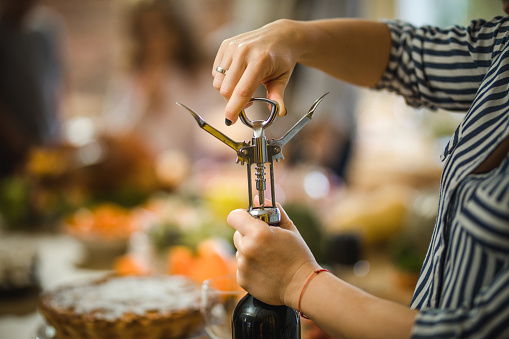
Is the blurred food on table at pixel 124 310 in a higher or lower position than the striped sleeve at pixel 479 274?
lower

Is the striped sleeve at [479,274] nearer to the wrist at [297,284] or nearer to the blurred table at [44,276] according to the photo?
the wrist at [297,284]

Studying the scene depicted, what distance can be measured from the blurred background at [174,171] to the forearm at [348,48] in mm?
267

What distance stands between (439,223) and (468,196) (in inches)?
2.7

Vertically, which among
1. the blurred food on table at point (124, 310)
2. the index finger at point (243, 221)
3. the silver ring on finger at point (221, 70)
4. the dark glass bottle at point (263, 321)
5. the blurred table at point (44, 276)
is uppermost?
the silver ring on finger at point (221, 70)

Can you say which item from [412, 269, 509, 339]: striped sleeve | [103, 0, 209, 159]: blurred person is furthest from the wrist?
[103, 0, 209, 159]: blurred person

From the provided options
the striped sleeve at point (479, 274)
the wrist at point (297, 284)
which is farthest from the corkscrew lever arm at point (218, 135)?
the striped sleeve at point (479, 274)

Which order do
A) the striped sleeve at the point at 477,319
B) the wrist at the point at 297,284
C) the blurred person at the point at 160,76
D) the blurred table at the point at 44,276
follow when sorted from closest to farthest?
the striped sleeve at the point at 477,319 → the wrist at the point at 297,284 → the blurred table at the point at 44,276 → the blurred person at the point at 160,76

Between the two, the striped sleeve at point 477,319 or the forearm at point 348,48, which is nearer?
the striped sleeve at point 477,319

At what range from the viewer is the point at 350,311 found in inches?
19.7

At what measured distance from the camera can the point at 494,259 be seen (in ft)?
1.52

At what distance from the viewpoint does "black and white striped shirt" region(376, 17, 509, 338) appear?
1.47 ft

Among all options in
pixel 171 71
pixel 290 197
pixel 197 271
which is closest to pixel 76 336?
pixel 197 271

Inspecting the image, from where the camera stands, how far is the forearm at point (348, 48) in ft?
2.36

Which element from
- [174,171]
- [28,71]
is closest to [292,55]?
[174,171]
